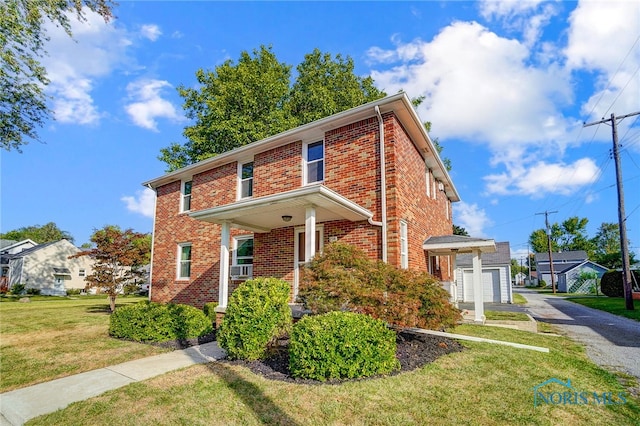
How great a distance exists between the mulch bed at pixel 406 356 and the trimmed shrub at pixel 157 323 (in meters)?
2.67

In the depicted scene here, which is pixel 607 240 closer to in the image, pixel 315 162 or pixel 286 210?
pixel 315 162

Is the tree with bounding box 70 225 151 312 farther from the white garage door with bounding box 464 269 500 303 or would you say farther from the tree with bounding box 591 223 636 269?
the tree with bounding box 591 223 636 269

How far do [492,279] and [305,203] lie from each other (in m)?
18.4

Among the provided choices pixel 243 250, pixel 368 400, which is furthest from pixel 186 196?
pixel 368 400

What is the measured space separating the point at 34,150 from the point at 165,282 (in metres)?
6.93

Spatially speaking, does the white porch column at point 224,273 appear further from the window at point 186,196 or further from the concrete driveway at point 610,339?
the concrete driveway at point 610,339

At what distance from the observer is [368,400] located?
13.1 feet

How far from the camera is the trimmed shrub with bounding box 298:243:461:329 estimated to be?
230 inches

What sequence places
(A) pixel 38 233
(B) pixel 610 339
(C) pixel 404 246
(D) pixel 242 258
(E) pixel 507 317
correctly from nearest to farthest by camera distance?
1. (B) pixel 610 339
2. (C) pixel 404 246
3. (D) pixel 242 258
4. (E) pixel 507 317
5. (A) pixel 38 233

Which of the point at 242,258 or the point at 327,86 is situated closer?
the point at 242,258

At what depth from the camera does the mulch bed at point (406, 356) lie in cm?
518

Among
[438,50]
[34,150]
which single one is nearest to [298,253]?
[438,50]

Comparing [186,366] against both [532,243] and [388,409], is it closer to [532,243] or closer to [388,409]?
[388,409]

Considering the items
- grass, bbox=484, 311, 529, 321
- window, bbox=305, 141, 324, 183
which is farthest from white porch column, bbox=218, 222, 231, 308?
grass, bbox=484, 311, 529, 321
